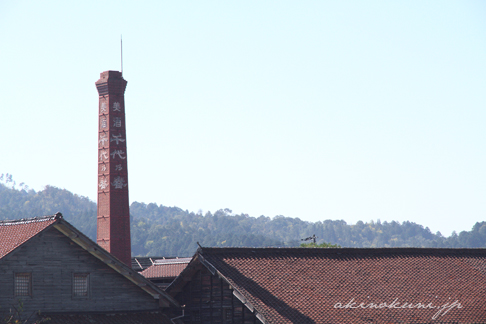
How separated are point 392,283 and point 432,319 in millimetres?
3114

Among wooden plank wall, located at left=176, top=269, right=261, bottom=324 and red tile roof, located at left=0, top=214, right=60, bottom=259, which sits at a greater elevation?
red tile roof, located at left=0, top=214, right=60, bottom=259

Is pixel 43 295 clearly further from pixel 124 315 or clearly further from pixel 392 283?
pixel 392 283

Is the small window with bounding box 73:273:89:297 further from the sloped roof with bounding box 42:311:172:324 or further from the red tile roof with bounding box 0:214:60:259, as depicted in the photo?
the red tile roof with bounding box 0:214:60:259

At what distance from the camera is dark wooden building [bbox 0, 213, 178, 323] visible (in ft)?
90.5

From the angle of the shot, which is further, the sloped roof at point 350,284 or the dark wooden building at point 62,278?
the sloped roof at point 350,284

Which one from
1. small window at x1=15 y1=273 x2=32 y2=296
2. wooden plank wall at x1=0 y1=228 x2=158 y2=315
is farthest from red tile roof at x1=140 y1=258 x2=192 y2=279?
small window at x1=15 y1=273 x2=32 y2=296

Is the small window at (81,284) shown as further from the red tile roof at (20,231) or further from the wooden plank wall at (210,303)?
the wooden plank wall at (210,303)

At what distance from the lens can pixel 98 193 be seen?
169 feet

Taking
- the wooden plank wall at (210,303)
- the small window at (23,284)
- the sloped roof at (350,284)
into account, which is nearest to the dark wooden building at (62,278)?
the small window at (23,284)

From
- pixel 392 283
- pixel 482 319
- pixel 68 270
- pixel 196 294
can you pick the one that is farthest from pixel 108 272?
pixel 482 319

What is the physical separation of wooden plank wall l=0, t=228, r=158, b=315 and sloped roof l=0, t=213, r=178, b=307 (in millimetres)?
290

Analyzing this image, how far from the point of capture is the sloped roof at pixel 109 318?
91.7ft

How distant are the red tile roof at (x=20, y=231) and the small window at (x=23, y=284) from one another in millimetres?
1278

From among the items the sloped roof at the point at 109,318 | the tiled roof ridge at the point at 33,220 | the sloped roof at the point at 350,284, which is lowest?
the sloped roof at the point at 109,318
